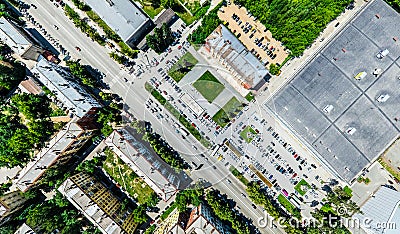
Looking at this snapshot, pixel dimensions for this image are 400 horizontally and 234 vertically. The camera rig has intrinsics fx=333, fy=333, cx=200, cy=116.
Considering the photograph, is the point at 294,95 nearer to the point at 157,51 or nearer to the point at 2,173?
the point at 157,51

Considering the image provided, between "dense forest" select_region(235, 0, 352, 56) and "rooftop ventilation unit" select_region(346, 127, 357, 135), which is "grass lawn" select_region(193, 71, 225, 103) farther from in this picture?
"rooftop ventilation unit" select_region(346, 127, 357, 135)

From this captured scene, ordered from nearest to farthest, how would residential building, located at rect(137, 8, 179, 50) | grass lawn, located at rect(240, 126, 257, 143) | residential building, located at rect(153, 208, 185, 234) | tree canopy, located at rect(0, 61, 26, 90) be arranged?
residential building, located at rect(153, 208, 185, 234)
tree canopy, located at rect(0, 61, 26, 90)
residential building, located at rect(137, 8, 179, 50)
grass lawn, located at rect(240, 126, 257, 143)

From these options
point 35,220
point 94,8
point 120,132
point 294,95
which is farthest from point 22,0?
point 294,95

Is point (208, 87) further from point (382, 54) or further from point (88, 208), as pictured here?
point (382, 54)

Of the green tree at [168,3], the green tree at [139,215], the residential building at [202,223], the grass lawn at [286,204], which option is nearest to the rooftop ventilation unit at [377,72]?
the grass lawn at [286,204]

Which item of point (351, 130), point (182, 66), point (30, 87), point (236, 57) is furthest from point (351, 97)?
point (30, 87)

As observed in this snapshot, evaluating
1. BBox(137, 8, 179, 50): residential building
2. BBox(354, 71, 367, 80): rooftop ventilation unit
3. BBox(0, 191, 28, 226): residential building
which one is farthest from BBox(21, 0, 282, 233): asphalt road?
BBox(354, 71, 367, 80): rooftop ventilation unit
